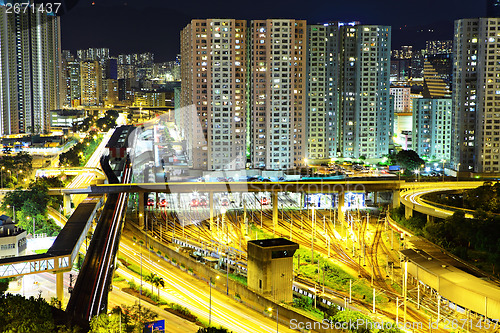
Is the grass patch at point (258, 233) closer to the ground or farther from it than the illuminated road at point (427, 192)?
closer to the ground

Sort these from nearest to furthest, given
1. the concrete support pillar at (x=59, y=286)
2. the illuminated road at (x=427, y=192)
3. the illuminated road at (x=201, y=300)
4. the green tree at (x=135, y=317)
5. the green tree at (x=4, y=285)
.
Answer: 1. the green tree at (x=135, y=317)
2. the illuminated road at (x=201, y=300)
3. the concrete support pillar at (x=59, y=286)
4. the green tree at (x=4, y=285)
5. the illuminated road at (x=427, y=192)

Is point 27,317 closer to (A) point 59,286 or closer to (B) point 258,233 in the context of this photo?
(A) point 59,286

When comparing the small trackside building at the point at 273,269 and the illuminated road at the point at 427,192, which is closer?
the small trackside building at the point at 273,269

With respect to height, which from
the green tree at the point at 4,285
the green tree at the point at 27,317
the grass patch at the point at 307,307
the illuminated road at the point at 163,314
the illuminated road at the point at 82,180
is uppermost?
the illuminated road at the point at 82,180

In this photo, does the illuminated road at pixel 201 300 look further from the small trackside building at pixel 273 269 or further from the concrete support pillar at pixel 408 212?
the concrete support pillar at pixel 408 212

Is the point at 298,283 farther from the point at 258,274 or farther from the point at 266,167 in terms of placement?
the point at 266,167

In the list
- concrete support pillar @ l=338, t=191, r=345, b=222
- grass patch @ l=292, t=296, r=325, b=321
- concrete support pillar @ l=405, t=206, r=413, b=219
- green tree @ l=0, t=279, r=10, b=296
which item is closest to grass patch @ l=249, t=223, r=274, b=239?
concrete support pillar @ l=338, t=191, r=345, b=222

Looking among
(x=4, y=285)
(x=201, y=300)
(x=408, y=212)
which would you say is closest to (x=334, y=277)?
(x=201, y=300)

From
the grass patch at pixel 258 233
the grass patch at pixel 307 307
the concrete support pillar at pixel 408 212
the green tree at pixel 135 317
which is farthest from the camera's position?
the concrete support pillar at pixel 408 212

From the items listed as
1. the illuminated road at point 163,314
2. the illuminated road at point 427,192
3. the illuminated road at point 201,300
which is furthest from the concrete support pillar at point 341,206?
the illuminated road at point 163,314

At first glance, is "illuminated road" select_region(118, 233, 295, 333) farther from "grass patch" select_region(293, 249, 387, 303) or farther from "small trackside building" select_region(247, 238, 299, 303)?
"grass patch" select_region(293, 249, 387, 303)
